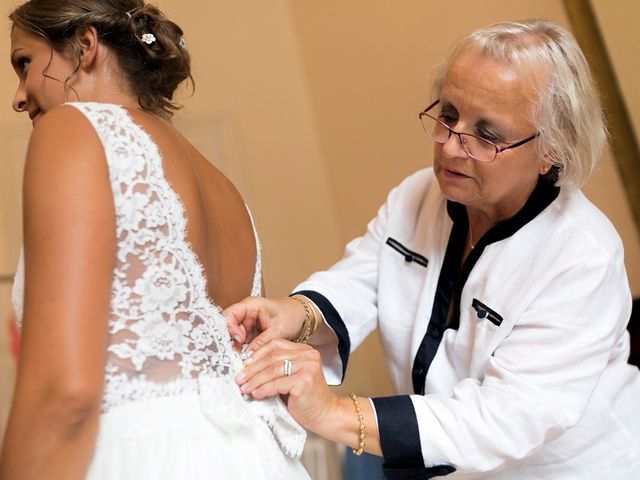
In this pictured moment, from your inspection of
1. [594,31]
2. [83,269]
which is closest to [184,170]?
[83,269]

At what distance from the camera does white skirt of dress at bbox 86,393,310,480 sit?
99 centimetres

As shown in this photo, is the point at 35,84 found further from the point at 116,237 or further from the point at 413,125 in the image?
the point at 413,125

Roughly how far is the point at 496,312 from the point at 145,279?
29.3 inches

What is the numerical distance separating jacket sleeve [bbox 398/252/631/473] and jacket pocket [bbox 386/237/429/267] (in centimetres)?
31

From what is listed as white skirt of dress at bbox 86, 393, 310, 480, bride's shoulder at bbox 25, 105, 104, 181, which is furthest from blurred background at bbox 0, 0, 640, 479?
bride's shoulder at bbox 25, 105, 104, 181

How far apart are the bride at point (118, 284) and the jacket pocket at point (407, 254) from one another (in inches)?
21.3

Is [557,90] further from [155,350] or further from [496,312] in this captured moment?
[155,350]

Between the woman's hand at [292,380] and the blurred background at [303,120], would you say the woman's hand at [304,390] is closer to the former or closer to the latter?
the woman's hand at [292,380]

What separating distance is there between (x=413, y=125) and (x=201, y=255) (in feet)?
6.32

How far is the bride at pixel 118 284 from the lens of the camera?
0.90 meters

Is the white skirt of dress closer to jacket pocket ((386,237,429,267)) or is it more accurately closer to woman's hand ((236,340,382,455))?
woman's hand ((236,340,382,455))

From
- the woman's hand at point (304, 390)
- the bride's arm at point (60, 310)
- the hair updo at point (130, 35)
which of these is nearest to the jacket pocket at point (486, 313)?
the woman's hand at point (304, 390)

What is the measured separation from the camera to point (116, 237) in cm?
96

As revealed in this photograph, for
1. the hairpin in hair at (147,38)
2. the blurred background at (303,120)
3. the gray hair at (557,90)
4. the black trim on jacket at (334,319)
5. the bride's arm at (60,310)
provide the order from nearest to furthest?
the bride's arm at (60,310), the hairpin in hair at (147,38), the gray hair at (557,90), the black trim on jacket at (334,319), the blurred background at (303,120)
